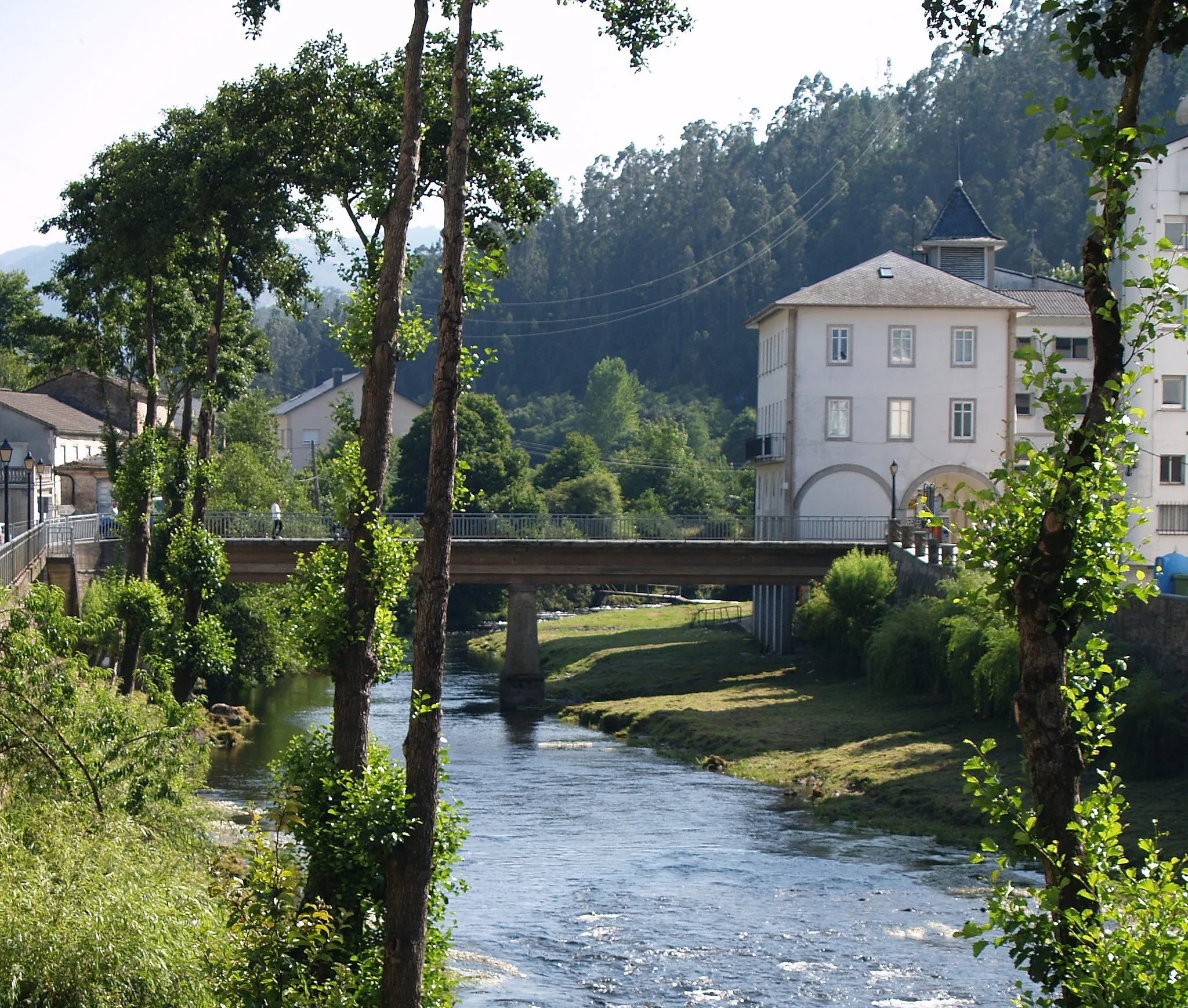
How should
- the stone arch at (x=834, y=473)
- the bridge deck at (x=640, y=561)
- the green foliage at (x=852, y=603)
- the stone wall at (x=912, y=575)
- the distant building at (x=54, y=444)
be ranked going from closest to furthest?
the stone wall at (x=912, y=575) → the green foliage at (x=852, y=603) → the bridge deck at (x=640, y=561) → the stone arch at (x=834, y=473) → the distant building at (x=54, y=444)

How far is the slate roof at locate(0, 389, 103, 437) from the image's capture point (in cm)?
6300

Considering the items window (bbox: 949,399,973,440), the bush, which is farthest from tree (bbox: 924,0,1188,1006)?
window (bbox: 949,399,973,440)

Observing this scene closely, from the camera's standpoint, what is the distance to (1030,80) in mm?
145375

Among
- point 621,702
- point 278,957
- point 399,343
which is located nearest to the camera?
point 278,957

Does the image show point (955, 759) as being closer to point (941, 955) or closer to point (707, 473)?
point (941, 955)

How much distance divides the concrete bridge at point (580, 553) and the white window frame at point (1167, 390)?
39.9 feet

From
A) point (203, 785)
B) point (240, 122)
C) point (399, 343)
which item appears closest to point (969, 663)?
point (203, 785)

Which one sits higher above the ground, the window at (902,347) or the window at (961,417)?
the window at (902,347)

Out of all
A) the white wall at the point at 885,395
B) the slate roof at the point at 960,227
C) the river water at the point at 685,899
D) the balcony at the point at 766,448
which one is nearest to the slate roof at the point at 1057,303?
the slate roof at the point at 960,227

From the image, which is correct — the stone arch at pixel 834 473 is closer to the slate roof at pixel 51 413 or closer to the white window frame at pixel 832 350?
the white window frame at pixel 832 350

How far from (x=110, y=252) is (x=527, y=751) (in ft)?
55.1

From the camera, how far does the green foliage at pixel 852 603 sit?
48.8 meters

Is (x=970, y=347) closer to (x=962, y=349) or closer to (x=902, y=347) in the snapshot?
(x=962, y=349)

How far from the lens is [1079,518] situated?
26.7ft
